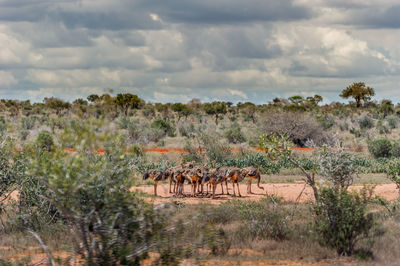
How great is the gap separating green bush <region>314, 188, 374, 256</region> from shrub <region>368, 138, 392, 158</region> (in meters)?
19.5

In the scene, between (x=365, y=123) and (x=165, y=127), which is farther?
(x=365, y=123)

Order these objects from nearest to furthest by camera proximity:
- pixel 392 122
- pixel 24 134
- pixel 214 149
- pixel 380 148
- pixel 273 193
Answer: pixel 273 193
pixel 214 149
pixel 380 148
pixel 24 134
pixel 392 122

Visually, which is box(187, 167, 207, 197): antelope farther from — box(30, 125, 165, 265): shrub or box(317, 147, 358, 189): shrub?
box(30, 125, 165, 265): shrub

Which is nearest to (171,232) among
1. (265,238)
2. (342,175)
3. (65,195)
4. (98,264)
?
(98,264)

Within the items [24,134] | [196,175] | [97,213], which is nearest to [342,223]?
[97,213]

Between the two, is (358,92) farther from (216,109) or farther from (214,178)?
(214,178)

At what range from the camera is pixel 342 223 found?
9.15 m

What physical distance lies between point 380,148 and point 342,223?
66.3 ft

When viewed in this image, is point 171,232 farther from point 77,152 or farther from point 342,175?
point 342,175

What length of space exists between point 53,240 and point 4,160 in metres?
2.57

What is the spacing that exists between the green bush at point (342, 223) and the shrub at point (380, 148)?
19.5 meters

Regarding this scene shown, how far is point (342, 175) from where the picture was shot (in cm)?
1230

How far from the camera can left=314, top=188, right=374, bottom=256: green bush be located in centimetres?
914

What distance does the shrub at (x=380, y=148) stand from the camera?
27844mm
